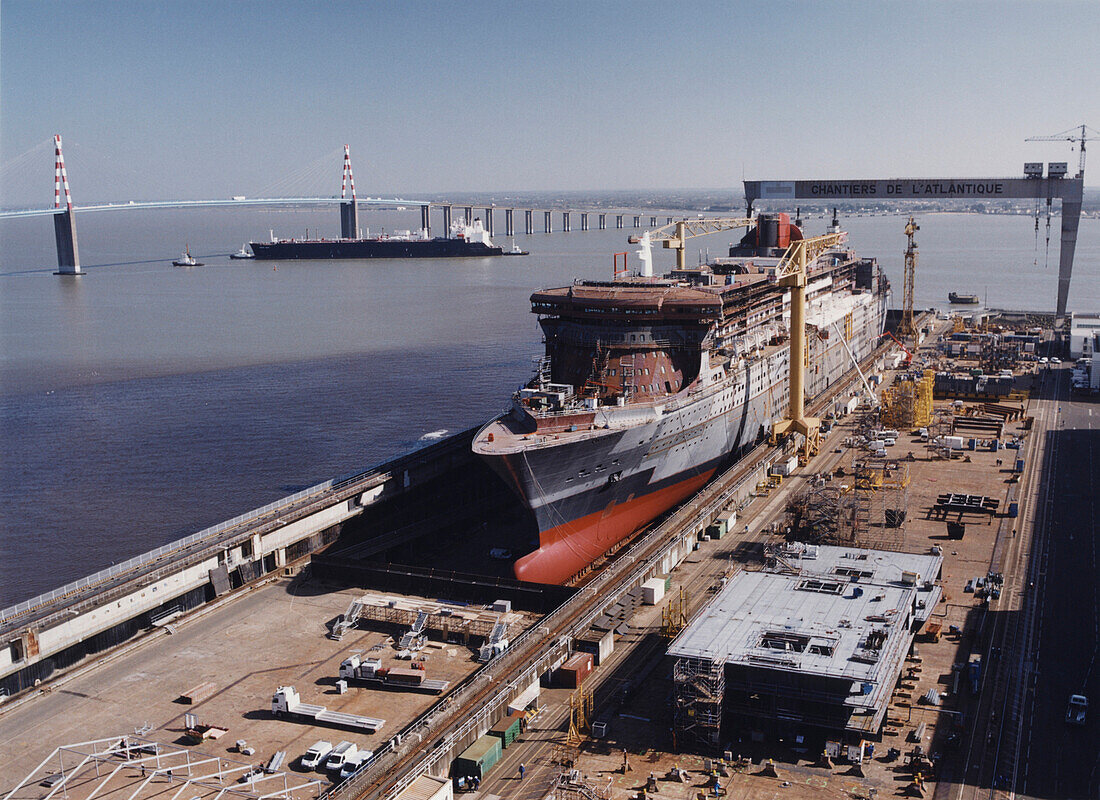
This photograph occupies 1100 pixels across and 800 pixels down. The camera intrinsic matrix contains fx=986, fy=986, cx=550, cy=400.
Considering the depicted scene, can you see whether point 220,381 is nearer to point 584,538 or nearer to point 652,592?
point 584,538

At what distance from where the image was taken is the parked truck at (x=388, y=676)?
872 inches

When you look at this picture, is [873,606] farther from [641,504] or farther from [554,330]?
[554,330]

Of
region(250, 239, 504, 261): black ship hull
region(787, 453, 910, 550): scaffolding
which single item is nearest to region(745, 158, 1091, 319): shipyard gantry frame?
region(787, 453, 910, 550): scaffolding

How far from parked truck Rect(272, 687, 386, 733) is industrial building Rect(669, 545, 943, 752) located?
6.38 m

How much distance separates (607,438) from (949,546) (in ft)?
40.2

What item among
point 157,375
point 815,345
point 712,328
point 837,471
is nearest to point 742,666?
point 712,328

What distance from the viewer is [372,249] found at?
501ft

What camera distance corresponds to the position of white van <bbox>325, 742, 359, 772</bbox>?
18.6 meters

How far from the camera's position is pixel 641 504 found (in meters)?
33.3

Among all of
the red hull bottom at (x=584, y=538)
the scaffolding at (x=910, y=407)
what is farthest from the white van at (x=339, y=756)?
the scaffolding at (x=910, y=407)

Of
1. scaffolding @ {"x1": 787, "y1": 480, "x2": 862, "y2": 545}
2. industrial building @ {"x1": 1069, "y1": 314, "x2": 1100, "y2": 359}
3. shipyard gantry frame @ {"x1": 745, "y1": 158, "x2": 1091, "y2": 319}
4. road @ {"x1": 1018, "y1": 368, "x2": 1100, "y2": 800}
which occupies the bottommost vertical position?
road @ {"x1": 1018, "y1": 368, "x2": 1100, "y2": 800}

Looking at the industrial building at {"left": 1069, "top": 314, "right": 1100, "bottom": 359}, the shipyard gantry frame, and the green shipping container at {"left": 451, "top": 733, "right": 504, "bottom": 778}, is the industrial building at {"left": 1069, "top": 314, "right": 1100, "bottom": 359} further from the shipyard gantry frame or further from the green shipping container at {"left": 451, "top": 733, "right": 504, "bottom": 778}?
the green shipping container at {"left": 451, "top": 733, "right": 504, "bottom": 778}

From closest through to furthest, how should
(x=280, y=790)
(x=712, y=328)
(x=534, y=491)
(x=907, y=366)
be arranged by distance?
1. (x=280, y=790)
2. (x=534, y=491)
3. (x=712, y=328)
4. (x=907, y=366)

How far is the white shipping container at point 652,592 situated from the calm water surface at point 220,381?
55.3 feet
